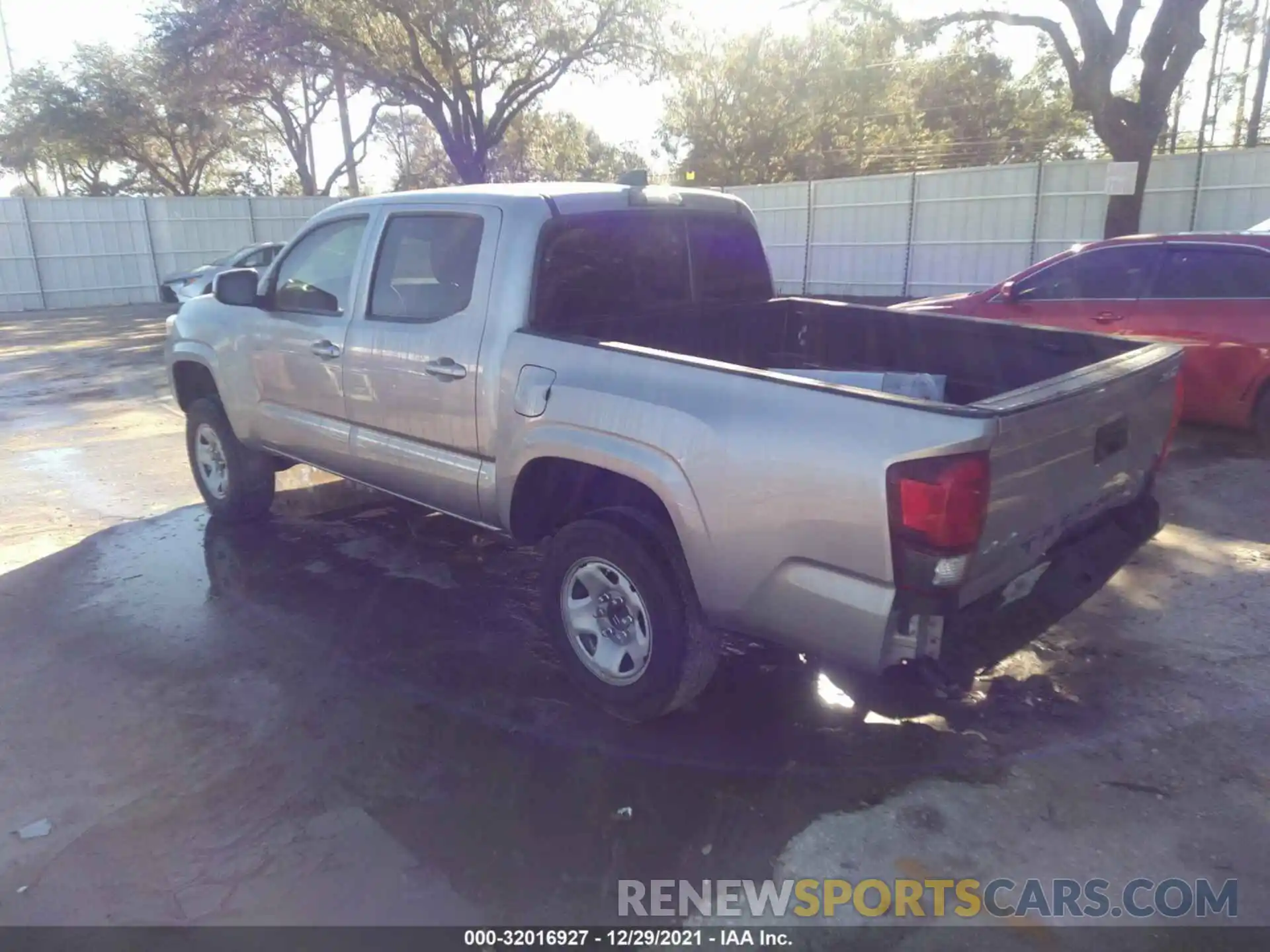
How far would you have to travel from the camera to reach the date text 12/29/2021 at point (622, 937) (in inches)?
102

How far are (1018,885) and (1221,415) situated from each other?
5.74 meters

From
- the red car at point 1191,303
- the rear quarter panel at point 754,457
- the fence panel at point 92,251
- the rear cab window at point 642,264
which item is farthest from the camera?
the fence panel at point 92,251

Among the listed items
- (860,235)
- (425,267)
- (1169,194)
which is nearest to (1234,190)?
(1169,194)

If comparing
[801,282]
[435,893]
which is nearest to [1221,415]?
[435,893]

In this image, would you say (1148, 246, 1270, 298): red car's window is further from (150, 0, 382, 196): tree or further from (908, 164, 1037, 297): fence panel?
(150, 0, 382, 196): tree

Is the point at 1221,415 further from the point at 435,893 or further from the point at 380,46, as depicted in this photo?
the point at 380,46

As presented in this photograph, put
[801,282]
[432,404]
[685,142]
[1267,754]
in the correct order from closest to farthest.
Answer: [1267,754] < [432,404] < [801,282] < [685,142]

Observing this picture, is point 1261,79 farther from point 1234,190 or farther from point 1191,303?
point 1191,303

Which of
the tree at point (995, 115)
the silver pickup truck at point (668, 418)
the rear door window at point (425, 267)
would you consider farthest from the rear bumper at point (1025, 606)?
the tree at point (995, 115)

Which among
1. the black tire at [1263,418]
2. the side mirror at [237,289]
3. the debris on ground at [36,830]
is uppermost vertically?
the side mirror at [237,289]

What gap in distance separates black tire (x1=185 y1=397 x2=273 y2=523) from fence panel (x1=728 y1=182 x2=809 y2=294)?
638 inches

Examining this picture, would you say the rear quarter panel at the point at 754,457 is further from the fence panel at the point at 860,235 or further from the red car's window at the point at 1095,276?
the fence panel at the point at 860,235

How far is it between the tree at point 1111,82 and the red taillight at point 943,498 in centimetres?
1390

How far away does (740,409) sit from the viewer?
300 cm
